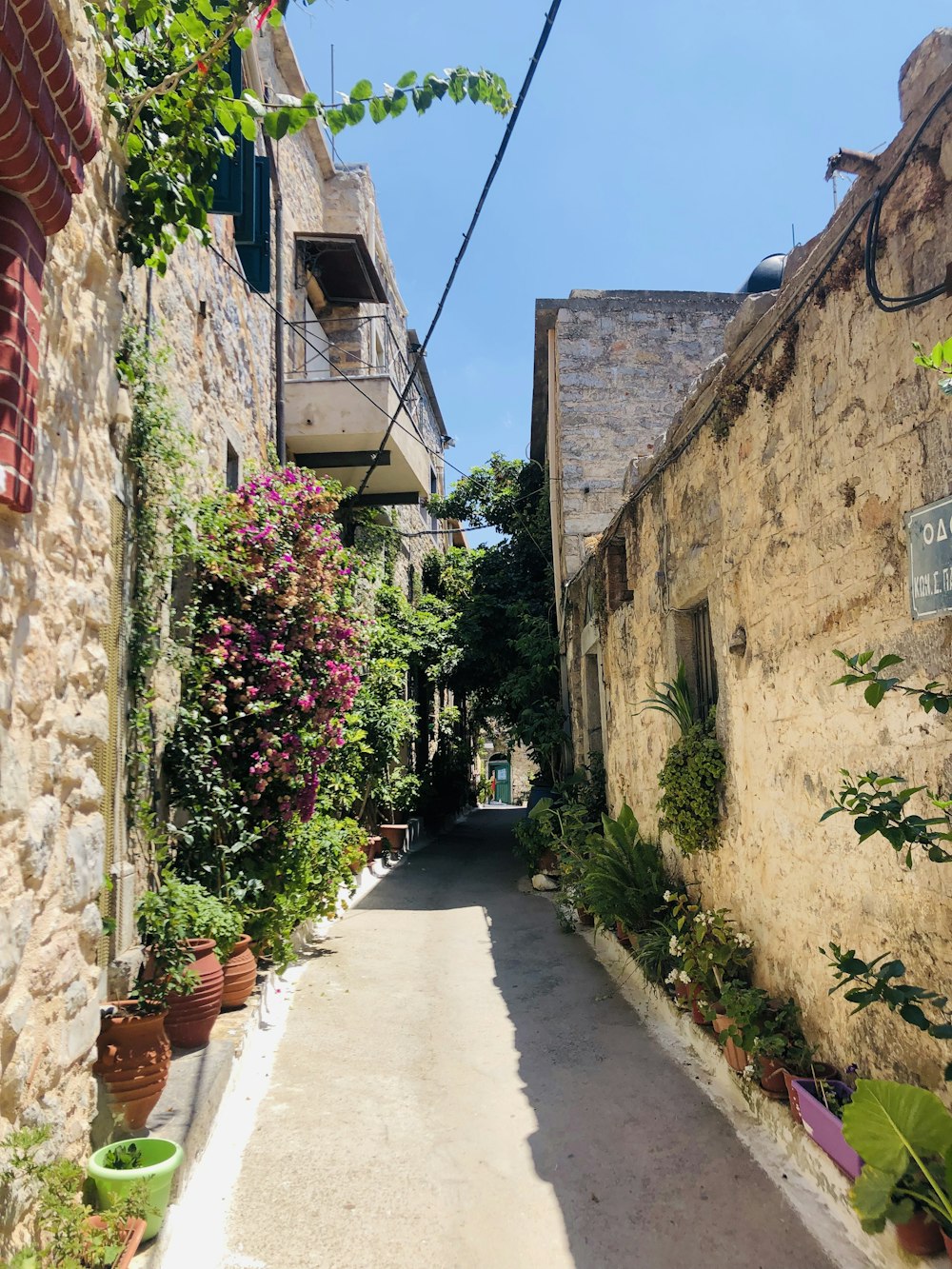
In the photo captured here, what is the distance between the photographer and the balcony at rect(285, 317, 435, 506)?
9.66m

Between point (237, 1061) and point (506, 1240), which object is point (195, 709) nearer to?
point (237, 1061)

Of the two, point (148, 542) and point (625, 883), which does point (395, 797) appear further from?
point (148, 542)

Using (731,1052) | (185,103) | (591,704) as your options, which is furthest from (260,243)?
(731,1052)

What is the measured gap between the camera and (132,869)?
4.48 meters

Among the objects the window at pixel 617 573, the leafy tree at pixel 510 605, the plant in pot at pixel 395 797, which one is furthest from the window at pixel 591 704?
the plant in pot at pixel 395 797

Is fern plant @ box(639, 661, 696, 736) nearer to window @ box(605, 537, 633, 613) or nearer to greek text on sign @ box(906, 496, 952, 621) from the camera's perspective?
window @ box(605, 537, 633, 613)

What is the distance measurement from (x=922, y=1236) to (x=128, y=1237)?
2.40m

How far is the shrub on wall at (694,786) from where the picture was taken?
4977 mm

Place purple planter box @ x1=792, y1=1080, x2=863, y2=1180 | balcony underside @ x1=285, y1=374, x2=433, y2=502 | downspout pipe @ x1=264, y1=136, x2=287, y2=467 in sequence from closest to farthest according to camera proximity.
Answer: purple planter box @ x1=792, y1=1080, x2=863, y2=1180, downspout pipe @ x1=264, y1=136, x2=287, y2=467, balcony underside @ x1=285, y1=374, x2=433, y2=502

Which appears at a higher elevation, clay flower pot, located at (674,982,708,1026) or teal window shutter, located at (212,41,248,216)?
teal window shutter, located at (212,41,248,216)

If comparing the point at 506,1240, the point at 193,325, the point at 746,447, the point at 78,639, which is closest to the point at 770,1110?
the point at 506,1240

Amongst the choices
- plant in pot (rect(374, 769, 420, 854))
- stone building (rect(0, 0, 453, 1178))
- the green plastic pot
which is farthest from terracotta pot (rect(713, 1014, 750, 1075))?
plant in pot (rect(374, 769, 420, 854))

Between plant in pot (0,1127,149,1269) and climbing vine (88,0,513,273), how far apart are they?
3.13 metres

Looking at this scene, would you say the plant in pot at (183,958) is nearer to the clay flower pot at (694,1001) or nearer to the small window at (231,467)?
the clay flower pot at (694,1001)
